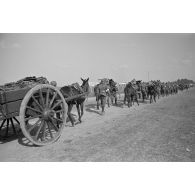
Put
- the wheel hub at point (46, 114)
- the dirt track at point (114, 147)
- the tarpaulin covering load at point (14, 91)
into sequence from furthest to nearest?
1. the wheel hub at point (46, 114)
2. the tarpaulin covering load at point (14, 91)
3. the dirt track at point (114, 147)

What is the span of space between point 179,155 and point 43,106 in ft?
13.1

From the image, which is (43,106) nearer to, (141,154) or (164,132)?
(141,154)

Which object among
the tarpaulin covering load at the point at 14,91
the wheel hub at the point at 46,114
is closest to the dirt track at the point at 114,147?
the wheel hub at the point at 46,114

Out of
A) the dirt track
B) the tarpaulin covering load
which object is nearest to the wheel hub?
the tarpaulin covering load

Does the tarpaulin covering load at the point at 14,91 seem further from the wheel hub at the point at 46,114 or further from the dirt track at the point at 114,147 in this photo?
the dirt track at the point at 114,147

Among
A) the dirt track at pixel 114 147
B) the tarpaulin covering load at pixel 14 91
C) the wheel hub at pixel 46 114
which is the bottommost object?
the dirt track at pixel 114 147

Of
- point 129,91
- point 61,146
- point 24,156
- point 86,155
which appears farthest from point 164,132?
point 129,91

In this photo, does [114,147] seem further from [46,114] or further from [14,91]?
[14,91]

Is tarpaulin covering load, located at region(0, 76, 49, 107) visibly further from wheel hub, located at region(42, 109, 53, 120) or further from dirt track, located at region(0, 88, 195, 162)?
dirt track, located at region(0, 88, 195, 162)

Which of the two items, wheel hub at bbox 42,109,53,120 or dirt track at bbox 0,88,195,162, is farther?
wheel hub at bbox 42,109,53,120

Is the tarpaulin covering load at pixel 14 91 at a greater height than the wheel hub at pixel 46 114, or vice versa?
the tarpaulin covering load at pixel 14 91

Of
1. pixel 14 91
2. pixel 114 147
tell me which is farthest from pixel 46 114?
pixel 114 147

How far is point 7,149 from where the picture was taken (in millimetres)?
5367

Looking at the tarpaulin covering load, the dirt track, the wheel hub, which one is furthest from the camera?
the wheel hub
